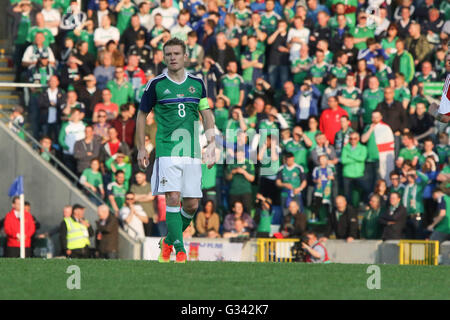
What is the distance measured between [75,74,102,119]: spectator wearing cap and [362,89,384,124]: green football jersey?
533 centimetres

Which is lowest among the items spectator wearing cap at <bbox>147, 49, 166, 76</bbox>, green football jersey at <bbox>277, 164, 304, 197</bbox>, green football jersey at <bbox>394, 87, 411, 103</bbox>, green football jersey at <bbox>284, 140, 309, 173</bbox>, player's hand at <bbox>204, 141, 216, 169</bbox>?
green football jersey at <bbox>277, 164, 304, 197</bbox>

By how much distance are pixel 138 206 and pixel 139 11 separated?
205 inches

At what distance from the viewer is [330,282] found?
34.0 ft

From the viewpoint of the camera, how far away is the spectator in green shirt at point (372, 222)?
66.5 feet

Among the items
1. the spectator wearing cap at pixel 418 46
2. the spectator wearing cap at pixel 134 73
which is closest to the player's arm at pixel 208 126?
the spectator wearing cap at pixel 134 73

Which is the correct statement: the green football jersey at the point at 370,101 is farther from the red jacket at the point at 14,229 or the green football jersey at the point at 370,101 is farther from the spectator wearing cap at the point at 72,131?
the red jacket at the point at 14,229

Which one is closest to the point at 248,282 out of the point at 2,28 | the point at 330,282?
the point at 330,282

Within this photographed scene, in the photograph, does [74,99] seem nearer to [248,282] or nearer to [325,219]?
[325,219]

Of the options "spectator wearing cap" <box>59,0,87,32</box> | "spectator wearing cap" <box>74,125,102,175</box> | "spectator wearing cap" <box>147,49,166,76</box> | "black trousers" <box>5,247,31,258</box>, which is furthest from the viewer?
"spectator wearing cap" <box>59,0,87,32</box>

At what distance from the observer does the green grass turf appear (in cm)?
934

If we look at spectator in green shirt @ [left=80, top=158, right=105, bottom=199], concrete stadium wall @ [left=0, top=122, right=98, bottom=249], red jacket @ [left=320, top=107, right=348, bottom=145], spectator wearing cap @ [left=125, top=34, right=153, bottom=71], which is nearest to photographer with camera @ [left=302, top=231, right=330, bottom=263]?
red jacket @ [left=320, top=107, right=348, bottom=145]

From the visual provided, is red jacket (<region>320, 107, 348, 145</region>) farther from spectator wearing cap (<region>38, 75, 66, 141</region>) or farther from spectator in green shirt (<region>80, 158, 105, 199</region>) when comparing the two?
spectator wearing cap (<region>38, 75, 66, 141</region>)

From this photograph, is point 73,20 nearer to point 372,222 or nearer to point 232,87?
point 232,87

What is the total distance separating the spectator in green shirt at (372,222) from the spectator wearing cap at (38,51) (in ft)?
24.8
